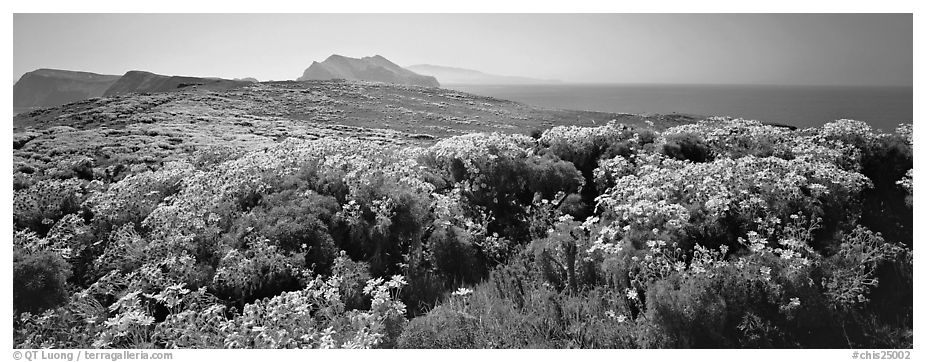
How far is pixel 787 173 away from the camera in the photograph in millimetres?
5496

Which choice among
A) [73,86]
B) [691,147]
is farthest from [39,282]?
[691,147]

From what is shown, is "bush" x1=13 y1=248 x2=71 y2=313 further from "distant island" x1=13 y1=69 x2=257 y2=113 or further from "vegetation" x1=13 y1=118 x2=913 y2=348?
"distant island" x1=13 y1=69 x2=257 y2=113

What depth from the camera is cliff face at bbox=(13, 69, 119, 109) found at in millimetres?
7617

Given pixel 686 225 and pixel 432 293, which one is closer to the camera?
pixel 686 225

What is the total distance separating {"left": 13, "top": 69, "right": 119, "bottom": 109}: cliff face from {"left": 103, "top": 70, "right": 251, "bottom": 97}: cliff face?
1.46 ft

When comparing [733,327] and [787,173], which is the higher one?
[787,173]

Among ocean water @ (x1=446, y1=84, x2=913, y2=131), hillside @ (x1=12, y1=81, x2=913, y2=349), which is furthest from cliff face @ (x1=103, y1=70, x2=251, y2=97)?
ocean water @ (x1=446, y1=84, x2=913, y2=131)

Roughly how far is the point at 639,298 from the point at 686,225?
2.84 feet

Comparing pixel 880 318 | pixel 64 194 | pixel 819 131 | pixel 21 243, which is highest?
pixel 819 131

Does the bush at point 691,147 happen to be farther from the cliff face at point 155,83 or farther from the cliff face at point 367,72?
the cliff face at point 155,83

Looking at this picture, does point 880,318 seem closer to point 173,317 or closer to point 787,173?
point 787,173

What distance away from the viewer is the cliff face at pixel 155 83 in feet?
39.8

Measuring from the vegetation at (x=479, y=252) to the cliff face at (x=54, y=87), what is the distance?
1586 mm
